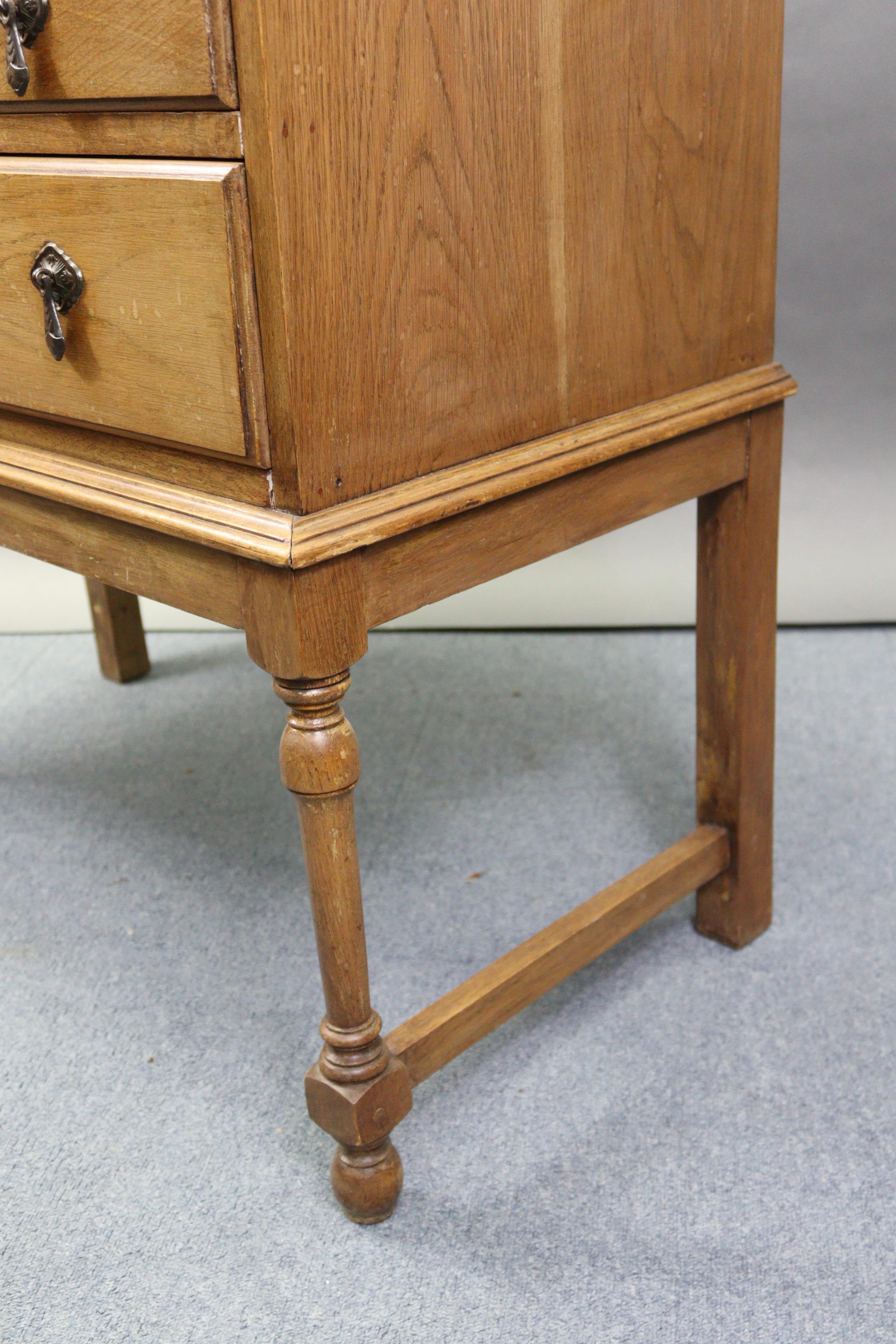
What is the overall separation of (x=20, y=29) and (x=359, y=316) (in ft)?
1.00

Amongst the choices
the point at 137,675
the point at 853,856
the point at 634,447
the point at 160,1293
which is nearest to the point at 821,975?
the point at 853,856

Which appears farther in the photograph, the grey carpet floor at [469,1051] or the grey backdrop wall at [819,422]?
the grey backdrop wall at [819,422]

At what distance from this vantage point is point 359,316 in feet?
2.99

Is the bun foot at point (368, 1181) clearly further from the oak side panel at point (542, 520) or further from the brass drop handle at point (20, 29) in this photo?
the brass drop handle at point (20, 29)

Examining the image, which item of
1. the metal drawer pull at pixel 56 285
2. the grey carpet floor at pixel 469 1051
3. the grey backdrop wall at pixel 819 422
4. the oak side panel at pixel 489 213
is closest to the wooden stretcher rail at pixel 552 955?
the grey carpet floor at pixel 469 1051

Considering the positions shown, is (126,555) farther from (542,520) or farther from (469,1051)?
(469,1051)

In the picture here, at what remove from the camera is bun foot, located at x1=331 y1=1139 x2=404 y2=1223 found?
3.77 ft

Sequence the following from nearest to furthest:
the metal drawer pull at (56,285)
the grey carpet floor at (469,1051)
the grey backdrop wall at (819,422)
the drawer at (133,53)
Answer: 1. the drawer at (133,53)
2. the metal drawer pull at (56,285)
3. the grey carpet floor at (469,1051)
4. the grey backdrop wall at (819,422)

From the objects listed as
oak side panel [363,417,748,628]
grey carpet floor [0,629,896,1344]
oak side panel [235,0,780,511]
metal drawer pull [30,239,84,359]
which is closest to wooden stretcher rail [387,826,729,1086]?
grey carpet floor [0,629,896,1344]

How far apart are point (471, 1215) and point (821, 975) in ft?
1.66

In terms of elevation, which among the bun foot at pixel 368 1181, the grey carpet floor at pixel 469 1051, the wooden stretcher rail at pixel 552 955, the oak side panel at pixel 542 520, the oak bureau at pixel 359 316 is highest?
the oak bureau at pixel 359 316

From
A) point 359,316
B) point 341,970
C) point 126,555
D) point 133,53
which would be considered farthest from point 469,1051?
point 133,53

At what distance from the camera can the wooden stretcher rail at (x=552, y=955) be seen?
1187 millimetres

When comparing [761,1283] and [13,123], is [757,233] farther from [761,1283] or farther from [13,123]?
[761,1283]
